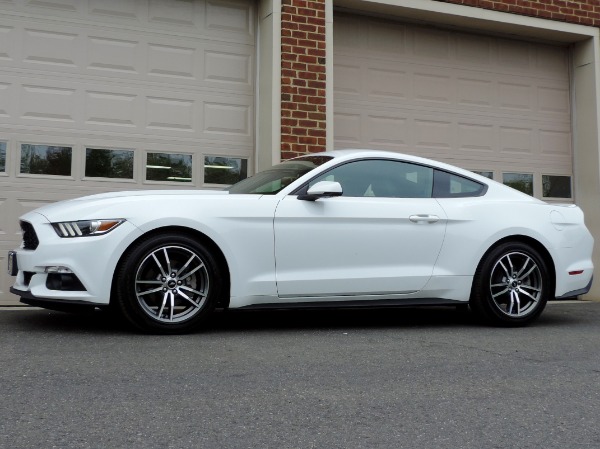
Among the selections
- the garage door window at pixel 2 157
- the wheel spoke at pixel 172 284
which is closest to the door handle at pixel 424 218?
the wheel spoke at pixel 172 284

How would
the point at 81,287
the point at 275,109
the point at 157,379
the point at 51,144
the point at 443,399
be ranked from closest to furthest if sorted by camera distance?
the point at 443,399 < the point at 157,379 < the point at 81,287 < the point at 51,144 < the point at 275,109

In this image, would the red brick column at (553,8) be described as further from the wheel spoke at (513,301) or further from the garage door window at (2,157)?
the garage door window at (2,157)

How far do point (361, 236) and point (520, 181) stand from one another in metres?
5.63

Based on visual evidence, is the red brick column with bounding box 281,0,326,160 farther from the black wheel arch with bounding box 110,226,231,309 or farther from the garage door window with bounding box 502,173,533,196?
the black wheel arch with bounding box 110,226,231,309

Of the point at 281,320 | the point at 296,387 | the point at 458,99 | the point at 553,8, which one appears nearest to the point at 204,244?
the point at 281,320

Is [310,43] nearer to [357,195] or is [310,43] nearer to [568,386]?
[357,195]

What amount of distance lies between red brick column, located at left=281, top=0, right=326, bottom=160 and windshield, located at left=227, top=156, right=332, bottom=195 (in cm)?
236

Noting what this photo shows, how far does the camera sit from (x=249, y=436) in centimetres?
296

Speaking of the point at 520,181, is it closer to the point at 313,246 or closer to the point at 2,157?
the point at 313,246

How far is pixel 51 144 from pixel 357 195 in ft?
12.7

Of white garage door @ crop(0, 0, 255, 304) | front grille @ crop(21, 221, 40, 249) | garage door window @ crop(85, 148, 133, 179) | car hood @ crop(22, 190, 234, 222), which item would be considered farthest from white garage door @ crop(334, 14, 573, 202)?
front grille @ crop(21, 221, 40, 249)

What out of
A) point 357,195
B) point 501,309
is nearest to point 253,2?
point 357,195

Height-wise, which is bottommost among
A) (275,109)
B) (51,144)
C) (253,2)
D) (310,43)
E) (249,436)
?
(249,436)

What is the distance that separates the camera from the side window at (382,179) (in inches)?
238
